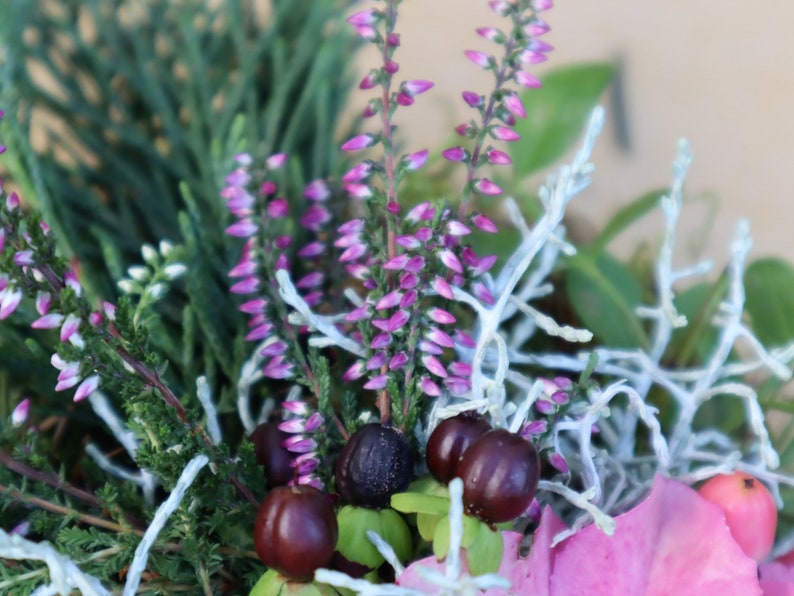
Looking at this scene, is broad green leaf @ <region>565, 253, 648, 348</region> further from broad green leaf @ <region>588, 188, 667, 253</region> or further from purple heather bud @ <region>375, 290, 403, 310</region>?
purple heather bud @ <region>375, 290, 403, 310</region>

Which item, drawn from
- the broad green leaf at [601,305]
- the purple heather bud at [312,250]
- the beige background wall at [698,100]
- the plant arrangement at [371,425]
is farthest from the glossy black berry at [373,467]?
the beige background wall at [698,100]

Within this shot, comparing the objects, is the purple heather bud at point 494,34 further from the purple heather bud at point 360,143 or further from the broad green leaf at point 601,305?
the broad green leaf at point 601,305

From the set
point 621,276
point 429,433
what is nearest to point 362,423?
point 429,433

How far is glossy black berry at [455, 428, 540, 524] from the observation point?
0.22 meters

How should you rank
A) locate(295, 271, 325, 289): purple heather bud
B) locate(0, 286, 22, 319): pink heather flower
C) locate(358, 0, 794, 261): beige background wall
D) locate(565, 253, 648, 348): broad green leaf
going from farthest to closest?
locate(358, 0, 794, 261): beige background wall → locate(565, 253, 648, 348): broad green leaf → locate(295, 271, 325, 289): purple heather bud → locate(0, 286, 22, 319): pink heather flower

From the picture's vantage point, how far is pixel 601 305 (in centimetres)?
45

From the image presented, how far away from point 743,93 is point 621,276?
0.65ft

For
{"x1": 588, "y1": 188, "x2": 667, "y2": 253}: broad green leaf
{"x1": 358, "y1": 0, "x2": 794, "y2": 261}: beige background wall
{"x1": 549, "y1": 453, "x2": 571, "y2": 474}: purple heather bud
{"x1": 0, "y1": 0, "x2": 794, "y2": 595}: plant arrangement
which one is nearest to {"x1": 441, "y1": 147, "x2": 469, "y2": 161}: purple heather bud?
{"x1": 0, "y1": 0, "x2": 794, "y2": 595}: plant arrangement

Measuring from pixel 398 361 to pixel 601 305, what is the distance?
0.22m

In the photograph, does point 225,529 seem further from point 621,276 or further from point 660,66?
point 660,66

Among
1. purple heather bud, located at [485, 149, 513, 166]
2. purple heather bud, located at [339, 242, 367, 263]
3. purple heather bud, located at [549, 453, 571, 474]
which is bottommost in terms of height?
purple heather bud, located at [549, 453, 571, 474]

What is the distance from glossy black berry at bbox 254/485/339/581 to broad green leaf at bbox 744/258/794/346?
30cm

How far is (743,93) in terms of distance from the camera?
575 mm

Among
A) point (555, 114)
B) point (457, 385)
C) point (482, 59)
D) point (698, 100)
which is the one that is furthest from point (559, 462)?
point (698, 100)
